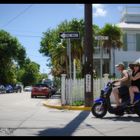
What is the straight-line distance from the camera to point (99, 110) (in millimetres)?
13375

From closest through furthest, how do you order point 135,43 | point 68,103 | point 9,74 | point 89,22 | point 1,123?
1. point 1,123
2. point 89,22
3. point 68,103
4. point 135,43
5. point 9,74

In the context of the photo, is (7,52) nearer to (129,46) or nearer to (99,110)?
(129,46)

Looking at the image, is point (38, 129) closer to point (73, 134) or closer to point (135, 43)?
point (73, 134)

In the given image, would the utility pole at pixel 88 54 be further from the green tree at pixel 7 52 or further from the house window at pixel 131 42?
the green tree at pixel 7 52

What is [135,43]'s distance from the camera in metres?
40.4

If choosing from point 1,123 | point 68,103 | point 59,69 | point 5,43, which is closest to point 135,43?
point 59,69

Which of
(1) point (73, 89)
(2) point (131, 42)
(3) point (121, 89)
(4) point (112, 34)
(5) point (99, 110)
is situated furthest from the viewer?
(2) point (131, 42)

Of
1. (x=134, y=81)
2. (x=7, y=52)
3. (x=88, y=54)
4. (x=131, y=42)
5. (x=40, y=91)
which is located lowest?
(x=40, y=91)

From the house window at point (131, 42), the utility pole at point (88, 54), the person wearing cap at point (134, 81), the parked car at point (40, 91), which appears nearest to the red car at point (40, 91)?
the parked car at point (40, 91)

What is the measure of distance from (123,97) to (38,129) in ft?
13.4

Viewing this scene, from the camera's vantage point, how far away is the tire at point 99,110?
521 inches

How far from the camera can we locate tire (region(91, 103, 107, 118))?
43.4 ft

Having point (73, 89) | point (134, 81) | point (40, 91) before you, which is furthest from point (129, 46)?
point (134, 81)

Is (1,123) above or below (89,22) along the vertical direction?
below
